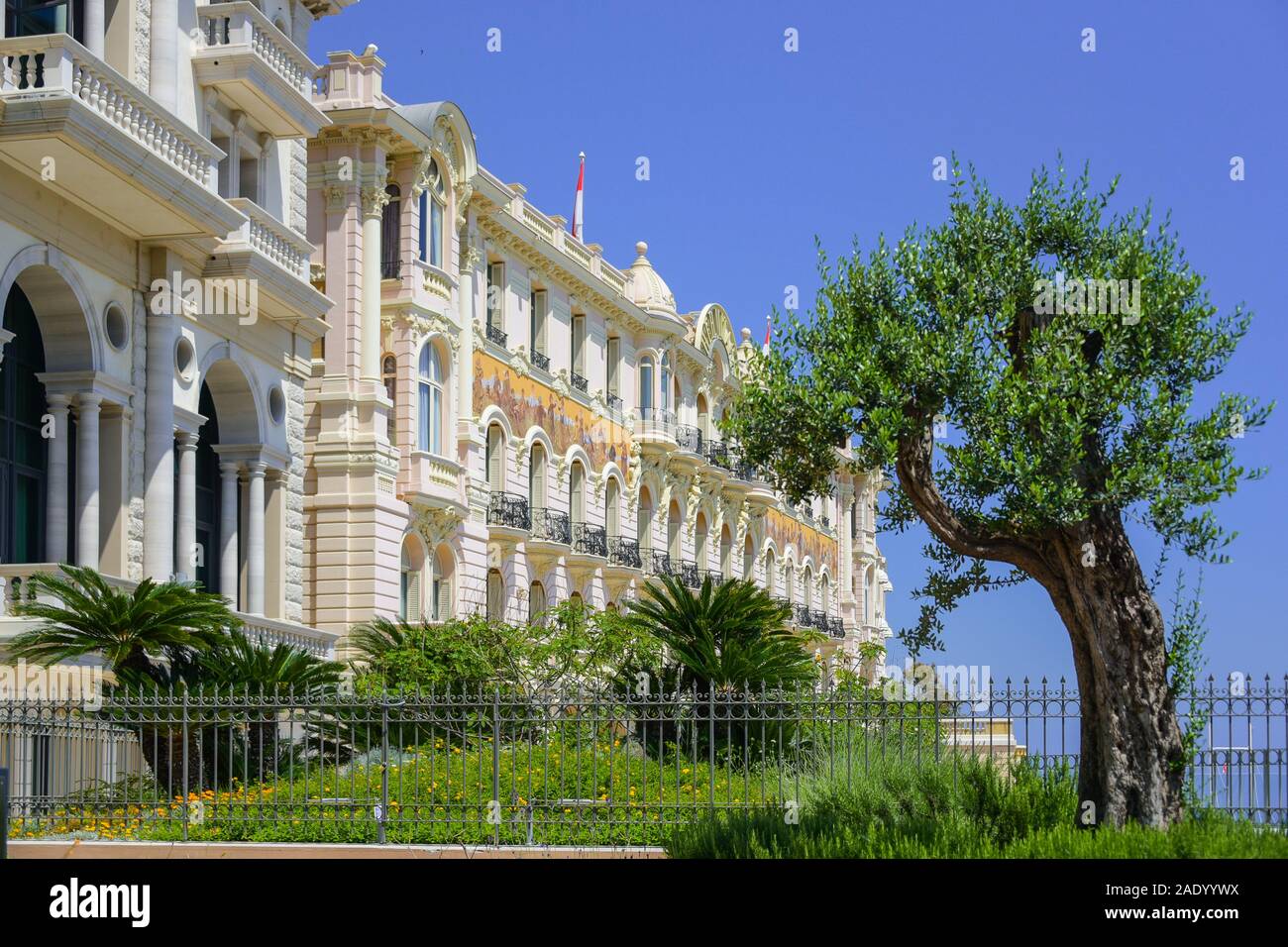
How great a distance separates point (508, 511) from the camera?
40125 mm

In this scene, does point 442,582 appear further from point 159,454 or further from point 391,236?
point 159,454

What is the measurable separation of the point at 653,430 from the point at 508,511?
9.98 meters

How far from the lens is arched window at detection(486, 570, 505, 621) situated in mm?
39562

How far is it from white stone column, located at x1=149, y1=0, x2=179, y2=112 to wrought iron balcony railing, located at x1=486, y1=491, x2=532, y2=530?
15683mm

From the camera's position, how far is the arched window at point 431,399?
35938 mm

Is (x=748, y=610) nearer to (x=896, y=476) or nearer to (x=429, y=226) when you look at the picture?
(x=896, y=476)

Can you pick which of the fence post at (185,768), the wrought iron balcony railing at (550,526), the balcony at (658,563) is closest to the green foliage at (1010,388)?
the fence post at (185,768)

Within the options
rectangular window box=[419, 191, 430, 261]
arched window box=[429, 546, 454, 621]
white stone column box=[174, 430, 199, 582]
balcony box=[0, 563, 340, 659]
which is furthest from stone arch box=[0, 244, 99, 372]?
arched window box=[429, 546, 454, 621]

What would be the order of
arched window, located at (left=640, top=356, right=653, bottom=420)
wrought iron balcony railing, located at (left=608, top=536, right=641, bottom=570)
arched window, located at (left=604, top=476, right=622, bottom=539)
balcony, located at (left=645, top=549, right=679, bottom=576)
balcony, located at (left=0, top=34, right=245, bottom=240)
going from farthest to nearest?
1. arched window, located at (left=640, top=356, right=653, bottom=420)
2. balcony, located at (left=645, top=549, right=679, bottom=576)
3. arched window, located at (left=604, top=476, right=622, bottom=539)
4. wrought iron balcony railing, located at (left=608, top=536, right=641, bottom=570)
5. balcony, located at (left=0, top=34, right=245, bottom=240)

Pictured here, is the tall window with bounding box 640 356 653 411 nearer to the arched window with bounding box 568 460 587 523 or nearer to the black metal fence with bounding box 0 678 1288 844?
the arched window with bounding box 568 460 587 523

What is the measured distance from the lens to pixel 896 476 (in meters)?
16.8

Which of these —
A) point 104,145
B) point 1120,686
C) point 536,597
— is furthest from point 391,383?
point 1120,686

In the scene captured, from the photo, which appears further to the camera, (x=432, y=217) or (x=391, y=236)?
(x=432, y=217)

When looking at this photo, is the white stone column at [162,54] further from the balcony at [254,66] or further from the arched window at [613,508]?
the arched window at [613,508]
